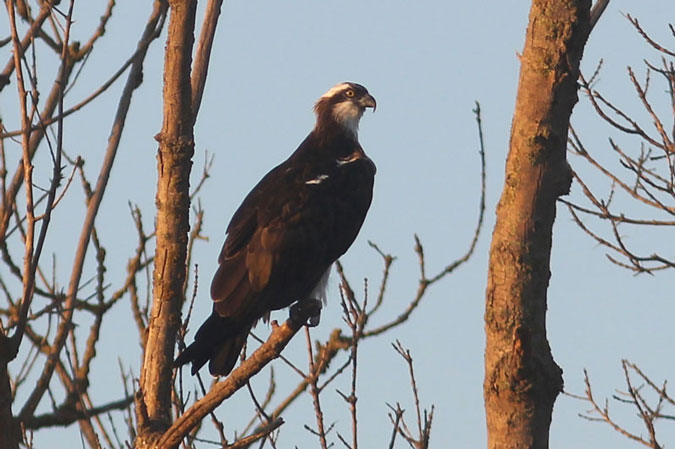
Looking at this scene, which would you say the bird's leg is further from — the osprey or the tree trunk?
the tree trunk

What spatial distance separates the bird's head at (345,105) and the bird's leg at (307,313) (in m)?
1.87

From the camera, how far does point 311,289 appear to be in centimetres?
625

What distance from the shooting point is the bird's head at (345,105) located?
7523mm

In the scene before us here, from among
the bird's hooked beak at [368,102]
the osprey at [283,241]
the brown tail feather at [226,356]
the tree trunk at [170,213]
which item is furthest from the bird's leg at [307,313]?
the bird's hooked beak at [368,102]

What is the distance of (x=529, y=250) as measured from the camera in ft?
9.77

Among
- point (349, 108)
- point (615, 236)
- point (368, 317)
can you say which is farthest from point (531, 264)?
point (349, 108)

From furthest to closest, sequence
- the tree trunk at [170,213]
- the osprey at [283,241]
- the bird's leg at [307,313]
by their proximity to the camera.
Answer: the osprey at [283,241] → the bird's leg at [307,313] → the tree trunk at [170,213]

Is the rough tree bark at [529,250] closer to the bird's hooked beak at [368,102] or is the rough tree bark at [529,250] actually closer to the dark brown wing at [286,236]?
the dark brown wing at [286,236]

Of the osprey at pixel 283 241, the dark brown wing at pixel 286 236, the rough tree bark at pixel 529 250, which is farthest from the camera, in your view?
the dark brown wing at pixel 286 236

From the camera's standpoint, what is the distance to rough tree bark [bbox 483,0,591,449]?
2955 millimetres

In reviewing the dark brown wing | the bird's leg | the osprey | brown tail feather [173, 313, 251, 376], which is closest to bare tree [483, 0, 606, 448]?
the bird's leg

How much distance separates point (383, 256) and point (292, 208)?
2.21ft

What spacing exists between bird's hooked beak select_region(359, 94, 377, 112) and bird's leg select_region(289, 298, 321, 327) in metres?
2.08

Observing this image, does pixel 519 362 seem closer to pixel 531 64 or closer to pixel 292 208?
pixel 531 64
